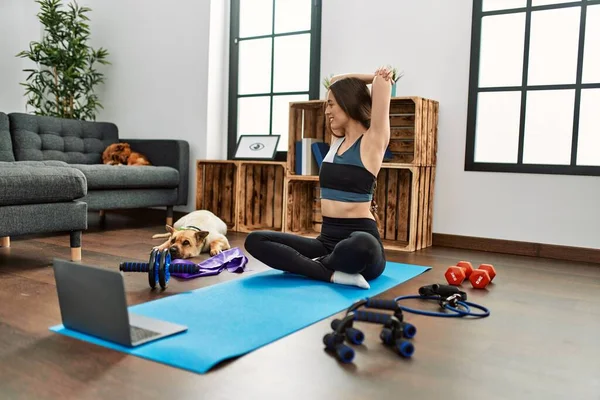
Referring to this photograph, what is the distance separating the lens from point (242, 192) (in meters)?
4.38

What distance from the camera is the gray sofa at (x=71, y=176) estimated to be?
2.62 metres

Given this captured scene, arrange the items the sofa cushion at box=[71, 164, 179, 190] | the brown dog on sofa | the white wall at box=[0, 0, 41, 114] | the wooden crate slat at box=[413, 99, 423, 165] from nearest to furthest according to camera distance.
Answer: the wooden crate slat at box=[413, 99, 423, 165], the sofa cushion at box=[71, 164, 179, 190], the brown dog on sofa, the white wall at box=[0, 0, 41, 114]

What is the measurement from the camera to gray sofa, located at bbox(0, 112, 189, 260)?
2619 mm

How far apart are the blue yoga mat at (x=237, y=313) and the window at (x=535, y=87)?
1.45m

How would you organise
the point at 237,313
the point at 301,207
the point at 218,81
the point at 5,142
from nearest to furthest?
the point at 237,313, the point at 5,142, the point at 301,207, the point at 218,81

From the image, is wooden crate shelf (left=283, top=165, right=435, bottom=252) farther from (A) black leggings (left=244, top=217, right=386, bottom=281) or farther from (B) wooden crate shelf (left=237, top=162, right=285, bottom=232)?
(A) black leggings (left=244, top=217, right=386, bottom=281)

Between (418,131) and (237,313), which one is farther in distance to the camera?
(418,131)

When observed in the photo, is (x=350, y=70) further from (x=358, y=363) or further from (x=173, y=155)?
(x=358, y=363)

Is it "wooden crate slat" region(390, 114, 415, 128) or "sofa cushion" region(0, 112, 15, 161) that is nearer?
"wooden crate slat" region(390, 114, 415, 128)

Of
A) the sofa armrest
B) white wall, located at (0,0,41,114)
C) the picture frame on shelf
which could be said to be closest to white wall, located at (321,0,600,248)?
the picture frame on shelf

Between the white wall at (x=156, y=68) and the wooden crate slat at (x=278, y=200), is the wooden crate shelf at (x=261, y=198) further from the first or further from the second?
the white wall at (x=156, y=68)

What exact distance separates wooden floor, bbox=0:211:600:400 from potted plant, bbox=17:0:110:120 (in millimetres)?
3242

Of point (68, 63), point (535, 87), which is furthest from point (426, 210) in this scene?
point (68, 63)

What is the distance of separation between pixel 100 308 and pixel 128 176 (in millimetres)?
2644
